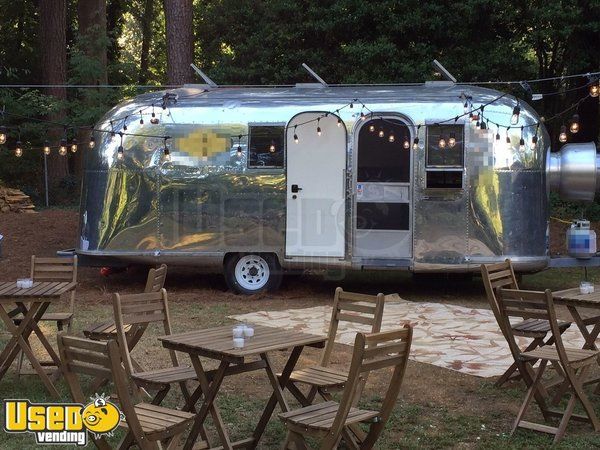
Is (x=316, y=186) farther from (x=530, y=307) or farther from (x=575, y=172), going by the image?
(x=530, y=307)

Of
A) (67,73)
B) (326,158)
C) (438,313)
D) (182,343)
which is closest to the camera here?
(182,343)

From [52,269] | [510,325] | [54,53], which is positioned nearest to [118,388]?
[510,325]

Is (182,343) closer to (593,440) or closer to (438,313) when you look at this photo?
(593,440)

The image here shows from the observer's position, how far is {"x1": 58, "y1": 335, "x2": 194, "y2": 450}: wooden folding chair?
383 centimetres

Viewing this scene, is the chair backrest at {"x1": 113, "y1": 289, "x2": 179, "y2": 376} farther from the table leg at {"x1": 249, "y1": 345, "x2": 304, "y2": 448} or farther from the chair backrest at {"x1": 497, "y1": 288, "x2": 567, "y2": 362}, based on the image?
the chair backrest at {"x1": 497, "y1": 288, "x2": 567, "y2": 362}

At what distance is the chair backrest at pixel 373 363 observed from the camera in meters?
4.07

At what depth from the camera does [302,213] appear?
416 inches

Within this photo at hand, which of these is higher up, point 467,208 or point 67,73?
point 67,73

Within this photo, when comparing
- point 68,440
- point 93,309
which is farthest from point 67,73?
point 68,440

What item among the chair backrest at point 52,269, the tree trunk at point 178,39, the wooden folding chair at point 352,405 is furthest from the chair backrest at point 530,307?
the tree trunk at point 178,39

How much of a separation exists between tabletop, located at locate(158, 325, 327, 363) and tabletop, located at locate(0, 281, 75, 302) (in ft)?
4.79

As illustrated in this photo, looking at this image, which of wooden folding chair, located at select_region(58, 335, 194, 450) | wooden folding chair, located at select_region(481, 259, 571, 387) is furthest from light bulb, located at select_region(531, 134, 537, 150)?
wooden folding chair, located at select_region(58, 335, 194, 450)

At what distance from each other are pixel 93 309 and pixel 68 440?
5338 mm

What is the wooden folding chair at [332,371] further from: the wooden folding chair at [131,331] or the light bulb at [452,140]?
the light bulb at [452,140]
